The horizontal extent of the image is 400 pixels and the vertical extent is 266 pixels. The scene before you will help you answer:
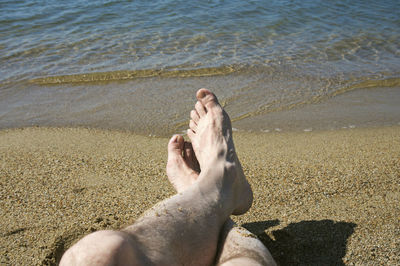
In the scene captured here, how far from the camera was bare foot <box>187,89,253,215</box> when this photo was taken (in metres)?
1.97

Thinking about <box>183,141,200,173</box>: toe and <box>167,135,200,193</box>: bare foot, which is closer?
<box>167,135,200,193</box>: bare foot

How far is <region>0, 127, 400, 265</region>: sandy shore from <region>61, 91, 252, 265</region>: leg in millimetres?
322

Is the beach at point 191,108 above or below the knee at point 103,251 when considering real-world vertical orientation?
below

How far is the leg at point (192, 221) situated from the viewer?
49.6 inches

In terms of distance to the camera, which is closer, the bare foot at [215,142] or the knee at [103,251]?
the knee at [103,251]

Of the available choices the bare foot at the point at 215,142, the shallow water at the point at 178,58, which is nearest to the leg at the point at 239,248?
the bare foot at the point at 215,142

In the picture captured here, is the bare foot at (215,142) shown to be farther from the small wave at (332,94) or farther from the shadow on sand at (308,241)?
the small wave at (332,94)

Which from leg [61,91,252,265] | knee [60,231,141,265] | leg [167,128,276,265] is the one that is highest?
knee [60,231,141,265]

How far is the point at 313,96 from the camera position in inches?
182

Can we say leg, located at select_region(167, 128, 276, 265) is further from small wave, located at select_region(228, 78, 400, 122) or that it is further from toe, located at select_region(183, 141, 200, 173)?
small wave, located at select_region(228, 78, 400, 122)

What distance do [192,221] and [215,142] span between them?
0.74 metres

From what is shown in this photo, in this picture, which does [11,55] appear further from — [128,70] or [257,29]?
[257,29]

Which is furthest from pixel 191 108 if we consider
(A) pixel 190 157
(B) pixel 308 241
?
(B) pixel 308 241

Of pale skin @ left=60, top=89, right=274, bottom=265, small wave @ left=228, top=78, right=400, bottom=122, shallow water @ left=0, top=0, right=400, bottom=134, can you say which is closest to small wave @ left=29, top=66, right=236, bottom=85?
shallow water @ left=0, top=0, right=400, bottom=134
